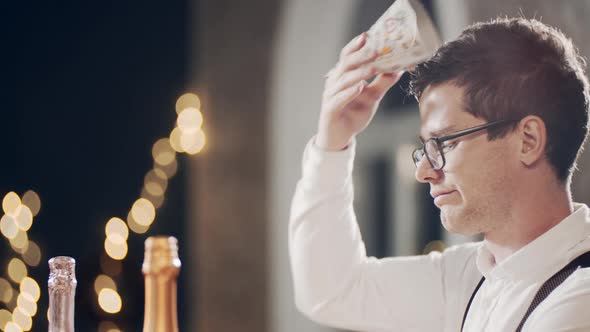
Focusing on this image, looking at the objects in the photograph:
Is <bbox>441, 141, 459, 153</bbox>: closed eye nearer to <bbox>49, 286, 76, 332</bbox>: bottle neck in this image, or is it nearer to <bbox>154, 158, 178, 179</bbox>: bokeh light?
<bbox>49, 286, 76, 332</bbox>: bottle neck

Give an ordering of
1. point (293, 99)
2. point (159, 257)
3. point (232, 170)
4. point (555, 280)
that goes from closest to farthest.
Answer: point (159, 257)
point (555, 280)
point (293, 99)
point (232, 170)

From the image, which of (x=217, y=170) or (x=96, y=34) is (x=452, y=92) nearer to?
(x=217, y=170)

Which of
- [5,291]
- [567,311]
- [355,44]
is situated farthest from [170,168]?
[567,311]

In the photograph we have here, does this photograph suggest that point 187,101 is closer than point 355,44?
No

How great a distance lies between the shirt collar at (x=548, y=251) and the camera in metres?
1.32

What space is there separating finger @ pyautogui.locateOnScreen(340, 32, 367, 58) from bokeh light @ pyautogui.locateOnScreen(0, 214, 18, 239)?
1.47m

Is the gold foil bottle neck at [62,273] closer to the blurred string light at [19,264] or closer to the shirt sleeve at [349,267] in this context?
the shirt sleeve at [349,267]

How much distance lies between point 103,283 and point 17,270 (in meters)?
0.30

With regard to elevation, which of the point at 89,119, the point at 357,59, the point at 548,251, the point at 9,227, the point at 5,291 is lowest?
the point at 548,251

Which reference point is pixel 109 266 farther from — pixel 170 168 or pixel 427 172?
pixel 427 172

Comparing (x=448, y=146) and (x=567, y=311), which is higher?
(x=448, y=146)

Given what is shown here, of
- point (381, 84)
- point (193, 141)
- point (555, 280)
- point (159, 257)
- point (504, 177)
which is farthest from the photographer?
point (193, 141)

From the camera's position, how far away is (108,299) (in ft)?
8.97

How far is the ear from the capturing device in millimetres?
1365
